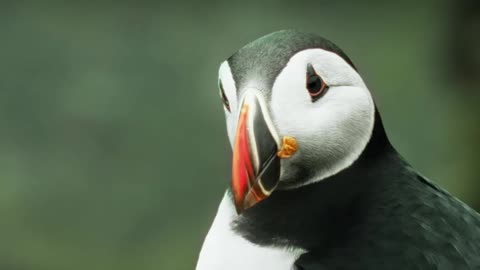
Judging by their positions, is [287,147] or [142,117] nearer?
[287,147]

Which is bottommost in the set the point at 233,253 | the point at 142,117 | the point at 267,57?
the point at 142,117

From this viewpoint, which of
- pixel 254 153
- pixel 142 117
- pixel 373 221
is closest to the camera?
pixel 254 153

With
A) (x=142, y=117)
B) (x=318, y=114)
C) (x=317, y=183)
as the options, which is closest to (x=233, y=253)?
(x=317, y=183)

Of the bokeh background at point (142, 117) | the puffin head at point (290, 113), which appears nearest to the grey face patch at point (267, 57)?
the puffin head at point (290, 113)

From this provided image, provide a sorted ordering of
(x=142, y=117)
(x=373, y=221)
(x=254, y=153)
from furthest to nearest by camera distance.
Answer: (x=142, y=117)
(x=373, y=221)
(x=254, y=153)

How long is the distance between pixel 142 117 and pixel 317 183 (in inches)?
98.5

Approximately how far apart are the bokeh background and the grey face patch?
239 centimetres

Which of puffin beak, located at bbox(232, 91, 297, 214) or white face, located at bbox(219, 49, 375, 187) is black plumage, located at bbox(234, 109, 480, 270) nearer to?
white face, located at bbox(219, 49, 375, 187)

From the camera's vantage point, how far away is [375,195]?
196 centimetres

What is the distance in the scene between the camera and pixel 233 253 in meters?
1.95

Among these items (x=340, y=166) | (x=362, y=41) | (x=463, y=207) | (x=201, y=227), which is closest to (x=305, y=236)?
(x=340, y=166)

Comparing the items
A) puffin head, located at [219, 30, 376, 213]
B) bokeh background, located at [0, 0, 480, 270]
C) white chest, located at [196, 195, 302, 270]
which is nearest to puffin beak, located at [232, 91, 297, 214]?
puffin head, located at [219, 30, 376, 213]

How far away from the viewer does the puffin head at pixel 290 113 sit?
5.91 feet

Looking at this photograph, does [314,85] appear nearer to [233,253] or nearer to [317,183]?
[317,183]
